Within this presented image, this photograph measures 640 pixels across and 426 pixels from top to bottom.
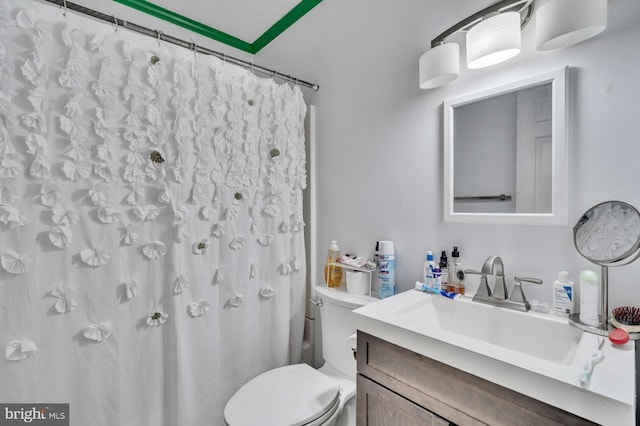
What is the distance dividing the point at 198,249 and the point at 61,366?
23.3 inches

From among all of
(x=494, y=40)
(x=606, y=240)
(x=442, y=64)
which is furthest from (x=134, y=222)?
(x=606, y=240)

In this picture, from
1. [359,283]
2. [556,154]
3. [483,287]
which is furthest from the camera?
[359,283]

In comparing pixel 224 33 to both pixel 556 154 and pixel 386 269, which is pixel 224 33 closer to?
pixel 386 269

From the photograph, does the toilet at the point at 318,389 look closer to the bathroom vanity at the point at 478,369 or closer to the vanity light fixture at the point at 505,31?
the bathroom vanity at the point at 478,369

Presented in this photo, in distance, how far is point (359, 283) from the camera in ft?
4.55

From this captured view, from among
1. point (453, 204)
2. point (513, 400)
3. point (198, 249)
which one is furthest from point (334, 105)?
point (513, 400)

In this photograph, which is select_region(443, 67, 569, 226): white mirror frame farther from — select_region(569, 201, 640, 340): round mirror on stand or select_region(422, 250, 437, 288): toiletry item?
select_region(422, 250, 437, 288): toiletry item

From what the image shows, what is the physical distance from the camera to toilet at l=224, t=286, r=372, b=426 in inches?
41.4

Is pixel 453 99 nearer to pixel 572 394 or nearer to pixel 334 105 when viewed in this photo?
pixel 334 105

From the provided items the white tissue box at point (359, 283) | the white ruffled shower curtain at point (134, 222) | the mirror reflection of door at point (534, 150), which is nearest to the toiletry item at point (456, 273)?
the mirror reflection of door at point (534, 150)

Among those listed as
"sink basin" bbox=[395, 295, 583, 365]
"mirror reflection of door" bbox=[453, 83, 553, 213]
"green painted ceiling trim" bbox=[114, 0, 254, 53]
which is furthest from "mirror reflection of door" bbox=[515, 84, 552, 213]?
"green painted ceiling trim" bbox=[114, 0, 254, 53]

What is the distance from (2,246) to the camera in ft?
2.99

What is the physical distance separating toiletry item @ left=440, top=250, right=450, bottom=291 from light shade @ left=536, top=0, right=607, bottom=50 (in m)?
0.75

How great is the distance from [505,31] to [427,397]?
111 cm
